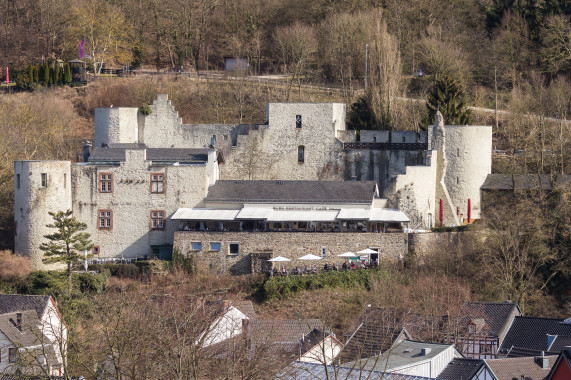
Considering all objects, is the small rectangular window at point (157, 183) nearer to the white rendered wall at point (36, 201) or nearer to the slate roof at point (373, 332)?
the white rendered wall at point (36, 201)

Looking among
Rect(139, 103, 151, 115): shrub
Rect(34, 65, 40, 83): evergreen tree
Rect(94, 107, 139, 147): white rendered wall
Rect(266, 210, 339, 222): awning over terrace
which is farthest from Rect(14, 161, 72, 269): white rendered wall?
Rect(34, 65, 40, 83): evergreen tree

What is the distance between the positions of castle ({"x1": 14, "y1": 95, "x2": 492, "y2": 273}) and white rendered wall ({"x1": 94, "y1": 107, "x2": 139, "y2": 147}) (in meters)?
1.55

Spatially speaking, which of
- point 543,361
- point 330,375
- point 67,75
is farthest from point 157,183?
point 67,75

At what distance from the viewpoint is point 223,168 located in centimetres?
5791

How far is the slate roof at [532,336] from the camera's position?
39.1 meters

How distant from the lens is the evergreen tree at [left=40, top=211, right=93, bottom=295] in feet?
162

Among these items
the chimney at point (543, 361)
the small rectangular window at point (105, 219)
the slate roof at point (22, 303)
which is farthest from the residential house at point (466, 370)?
the small rectangular window at point (105, 219)

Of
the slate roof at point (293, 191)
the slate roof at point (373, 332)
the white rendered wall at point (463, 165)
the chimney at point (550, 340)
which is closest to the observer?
the slate roof at point (373, 332)

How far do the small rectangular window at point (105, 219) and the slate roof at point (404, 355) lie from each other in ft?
66.3

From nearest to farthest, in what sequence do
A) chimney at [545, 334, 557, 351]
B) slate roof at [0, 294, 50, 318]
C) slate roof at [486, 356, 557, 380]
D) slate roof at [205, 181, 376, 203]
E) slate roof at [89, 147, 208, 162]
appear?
slate roof at [486, 356, 557, 380]
chimney at [545, 334, 557, 351]
slate roof at [0, 294, 50, 318]
slate roof at [205, 181, 376, 203]
slate roof at [89, 147, 208, 162]

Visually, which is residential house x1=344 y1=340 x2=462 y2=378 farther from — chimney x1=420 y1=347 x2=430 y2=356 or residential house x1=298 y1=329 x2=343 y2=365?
residential house x1=298 y1=329 x2=343 y2=365

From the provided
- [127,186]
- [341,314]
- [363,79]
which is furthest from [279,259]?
[363,79]

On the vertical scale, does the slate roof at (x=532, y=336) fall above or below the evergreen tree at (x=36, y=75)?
below

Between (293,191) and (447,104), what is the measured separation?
11468 millimetres
